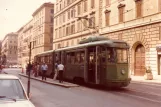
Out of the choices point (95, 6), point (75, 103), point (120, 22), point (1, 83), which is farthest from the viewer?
point (95, 6)

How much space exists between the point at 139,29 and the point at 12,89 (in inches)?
1080

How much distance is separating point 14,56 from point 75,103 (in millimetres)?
140180

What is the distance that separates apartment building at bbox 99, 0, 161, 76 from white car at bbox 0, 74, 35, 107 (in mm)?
24080

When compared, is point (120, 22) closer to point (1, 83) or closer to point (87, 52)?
point (87, 52)

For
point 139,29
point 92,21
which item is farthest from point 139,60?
point 92,21

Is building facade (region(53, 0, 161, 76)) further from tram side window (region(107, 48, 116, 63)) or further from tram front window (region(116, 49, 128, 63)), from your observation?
tram side window (region(107, 48, 116, 63))

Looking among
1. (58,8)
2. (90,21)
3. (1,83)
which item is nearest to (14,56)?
(58,8)

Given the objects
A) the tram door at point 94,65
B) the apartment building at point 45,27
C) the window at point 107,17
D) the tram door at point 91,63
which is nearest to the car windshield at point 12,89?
the tram door at point 94,65

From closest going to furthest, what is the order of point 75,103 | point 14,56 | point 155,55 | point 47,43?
point 75,103, point 155,55, point 47,43, point 14,56

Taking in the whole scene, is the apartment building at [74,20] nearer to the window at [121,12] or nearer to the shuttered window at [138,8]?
the window at [121,12]

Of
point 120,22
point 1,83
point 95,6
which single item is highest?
point 95,6

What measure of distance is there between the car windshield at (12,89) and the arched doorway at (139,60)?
26479mm

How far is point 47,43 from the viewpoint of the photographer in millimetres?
80688

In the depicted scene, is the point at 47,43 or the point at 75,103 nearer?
the point at 75,103
